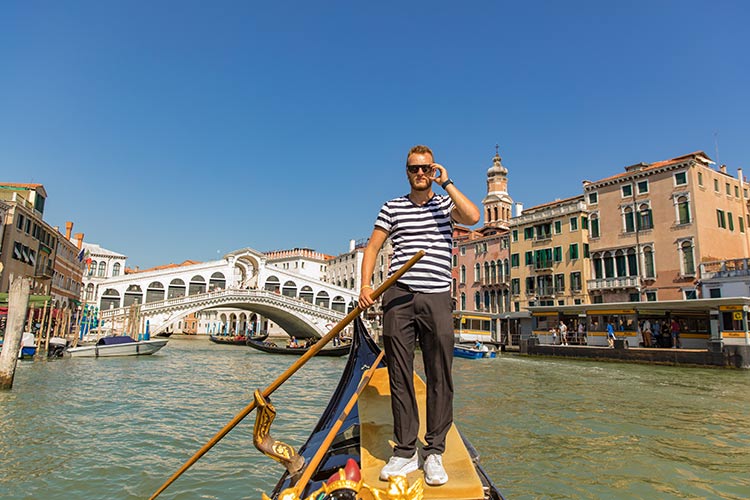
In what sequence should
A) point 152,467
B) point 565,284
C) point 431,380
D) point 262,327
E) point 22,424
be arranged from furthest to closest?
1. point 262,327
2. point 565,284
3. point 22,424
4. point 152,467
5. point 431,380

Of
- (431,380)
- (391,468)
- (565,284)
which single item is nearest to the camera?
(391,468)

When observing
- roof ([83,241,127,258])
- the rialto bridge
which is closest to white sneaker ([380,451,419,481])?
the rialto bridge

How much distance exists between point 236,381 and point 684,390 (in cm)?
736

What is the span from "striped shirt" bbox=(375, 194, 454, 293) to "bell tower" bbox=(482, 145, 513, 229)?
29.7m

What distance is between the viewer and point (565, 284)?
1983 centimetres

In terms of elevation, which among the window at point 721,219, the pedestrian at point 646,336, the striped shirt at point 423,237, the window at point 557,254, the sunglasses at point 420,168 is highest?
the window at point 721,219

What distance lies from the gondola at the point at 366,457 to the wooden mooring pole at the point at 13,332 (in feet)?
20.3

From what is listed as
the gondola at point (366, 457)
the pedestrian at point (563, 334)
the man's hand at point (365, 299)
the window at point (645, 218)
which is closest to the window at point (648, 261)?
the window at point (645, 218)

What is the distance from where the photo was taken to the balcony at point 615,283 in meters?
17.3

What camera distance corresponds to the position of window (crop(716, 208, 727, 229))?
1669cm

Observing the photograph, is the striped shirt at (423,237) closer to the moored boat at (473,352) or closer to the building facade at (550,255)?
the moored boat at (473,352)

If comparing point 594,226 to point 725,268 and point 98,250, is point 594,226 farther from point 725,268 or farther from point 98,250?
point 98,250

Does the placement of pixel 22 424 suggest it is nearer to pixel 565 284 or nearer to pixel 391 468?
pixel 391 468

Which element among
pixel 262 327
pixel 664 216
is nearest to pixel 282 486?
pixel 664 216
